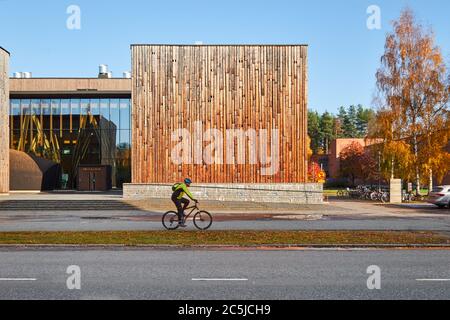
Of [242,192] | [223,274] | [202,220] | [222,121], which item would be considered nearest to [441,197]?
[242,192]

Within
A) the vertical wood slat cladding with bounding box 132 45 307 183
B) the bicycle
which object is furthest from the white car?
the bicycle

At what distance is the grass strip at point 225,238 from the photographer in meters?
13.6

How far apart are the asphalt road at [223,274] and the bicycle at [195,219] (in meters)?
5.11

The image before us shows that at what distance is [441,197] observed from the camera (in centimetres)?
3167

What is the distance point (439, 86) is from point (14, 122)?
1595 inches

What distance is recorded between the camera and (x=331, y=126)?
134m

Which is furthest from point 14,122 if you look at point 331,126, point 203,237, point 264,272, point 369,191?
point 331,126

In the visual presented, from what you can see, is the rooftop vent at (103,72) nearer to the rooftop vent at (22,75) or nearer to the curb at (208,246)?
the rooftop vent at (22,75)

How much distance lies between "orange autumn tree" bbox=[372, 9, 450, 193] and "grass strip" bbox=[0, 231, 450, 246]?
23708 millimetres

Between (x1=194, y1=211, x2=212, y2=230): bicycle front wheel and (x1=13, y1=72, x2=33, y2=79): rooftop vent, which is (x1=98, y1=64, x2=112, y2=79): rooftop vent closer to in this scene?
(x1=13, y1=72, x2=33, y2=79): rooftop vent

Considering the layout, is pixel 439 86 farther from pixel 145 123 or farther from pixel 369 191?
pixel 145 123

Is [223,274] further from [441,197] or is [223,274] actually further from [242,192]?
[441,197]

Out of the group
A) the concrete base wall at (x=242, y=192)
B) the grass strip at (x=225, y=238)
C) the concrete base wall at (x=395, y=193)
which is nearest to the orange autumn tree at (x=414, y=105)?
the concrete base wall at (x=395, y=193)

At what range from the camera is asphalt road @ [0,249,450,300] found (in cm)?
759
